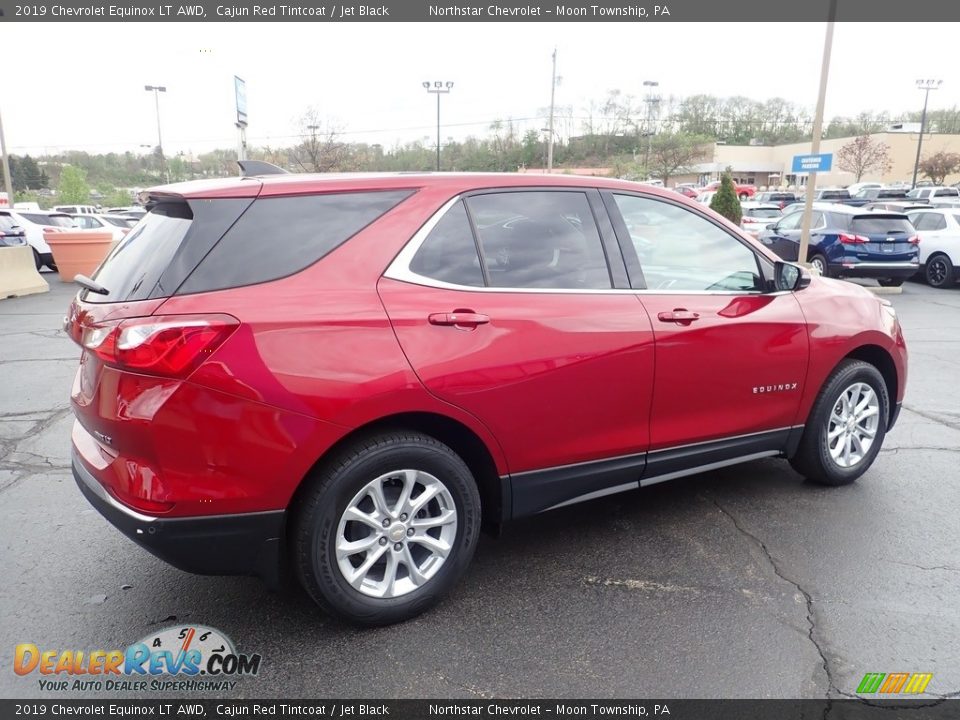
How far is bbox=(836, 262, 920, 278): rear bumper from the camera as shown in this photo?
13867 mm

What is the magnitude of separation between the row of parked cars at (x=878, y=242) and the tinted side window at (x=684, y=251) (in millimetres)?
11675

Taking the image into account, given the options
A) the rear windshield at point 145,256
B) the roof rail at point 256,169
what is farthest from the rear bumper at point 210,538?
the roof rail at point 256,169

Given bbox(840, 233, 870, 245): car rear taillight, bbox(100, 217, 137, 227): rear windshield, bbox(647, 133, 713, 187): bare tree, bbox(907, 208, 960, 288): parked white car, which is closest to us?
bbox(840, 233, 870, 245): car rear taillight

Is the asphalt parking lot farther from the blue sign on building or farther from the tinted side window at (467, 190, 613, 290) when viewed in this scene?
the blue sign on building

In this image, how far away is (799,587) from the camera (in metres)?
3.24

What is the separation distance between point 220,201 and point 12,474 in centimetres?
312

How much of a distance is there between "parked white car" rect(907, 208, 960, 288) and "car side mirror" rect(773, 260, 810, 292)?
45.6ft

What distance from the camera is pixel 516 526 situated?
391 centimetres

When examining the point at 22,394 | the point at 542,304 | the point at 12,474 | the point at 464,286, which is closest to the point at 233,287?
the point at 464,286

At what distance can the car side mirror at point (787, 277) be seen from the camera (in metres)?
3.97

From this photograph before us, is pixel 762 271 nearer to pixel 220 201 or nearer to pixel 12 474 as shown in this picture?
pixel 220 201

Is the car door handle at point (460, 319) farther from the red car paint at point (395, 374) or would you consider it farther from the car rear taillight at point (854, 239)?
the car rear taillight at point (854, 239)

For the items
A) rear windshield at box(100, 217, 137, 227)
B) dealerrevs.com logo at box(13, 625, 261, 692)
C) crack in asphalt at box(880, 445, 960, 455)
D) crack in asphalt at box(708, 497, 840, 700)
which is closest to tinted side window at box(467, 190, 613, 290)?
crack in asphalt at box(708, 497, 840, 700)

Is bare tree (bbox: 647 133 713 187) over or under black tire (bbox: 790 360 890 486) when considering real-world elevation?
over
